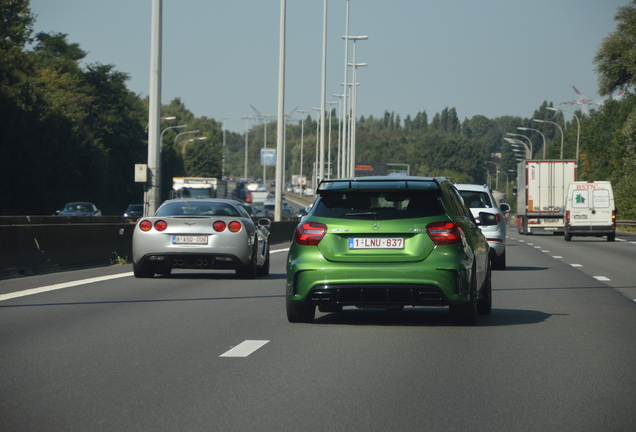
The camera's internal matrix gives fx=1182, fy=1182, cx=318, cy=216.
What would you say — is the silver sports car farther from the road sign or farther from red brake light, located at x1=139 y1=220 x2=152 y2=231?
the road sign

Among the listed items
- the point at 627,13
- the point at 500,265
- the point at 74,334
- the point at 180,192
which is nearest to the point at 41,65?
the point at 180,192

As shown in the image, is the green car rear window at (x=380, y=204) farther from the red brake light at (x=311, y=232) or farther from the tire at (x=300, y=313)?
the tire at (x=300, y=313)

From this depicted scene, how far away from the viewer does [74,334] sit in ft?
34.3

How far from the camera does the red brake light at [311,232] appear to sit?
35.6ft

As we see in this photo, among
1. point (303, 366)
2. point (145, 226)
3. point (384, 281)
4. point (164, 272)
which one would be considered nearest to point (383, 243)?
point (384, 281)

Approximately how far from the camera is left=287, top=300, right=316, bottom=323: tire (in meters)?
11.3

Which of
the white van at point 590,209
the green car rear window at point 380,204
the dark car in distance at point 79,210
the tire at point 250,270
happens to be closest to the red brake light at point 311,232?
the green car rear window at point 380,204

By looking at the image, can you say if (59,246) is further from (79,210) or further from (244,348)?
(79,210)

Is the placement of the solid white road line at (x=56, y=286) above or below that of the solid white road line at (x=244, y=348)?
below

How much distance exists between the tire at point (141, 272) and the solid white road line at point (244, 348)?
27.7 ft

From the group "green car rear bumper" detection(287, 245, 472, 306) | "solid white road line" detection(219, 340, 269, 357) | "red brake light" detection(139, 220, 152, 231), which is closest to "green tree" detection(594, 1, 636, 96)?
"red brake light" detection(139, 220, 152, 231)

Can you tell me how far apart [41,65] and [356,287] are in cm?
8734

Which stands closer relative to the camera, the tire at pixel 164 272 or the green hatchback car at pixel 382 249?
the green hatchback car at pixel 382 249

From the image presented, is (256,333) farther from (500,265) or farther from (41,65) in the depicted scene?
(41,65)
